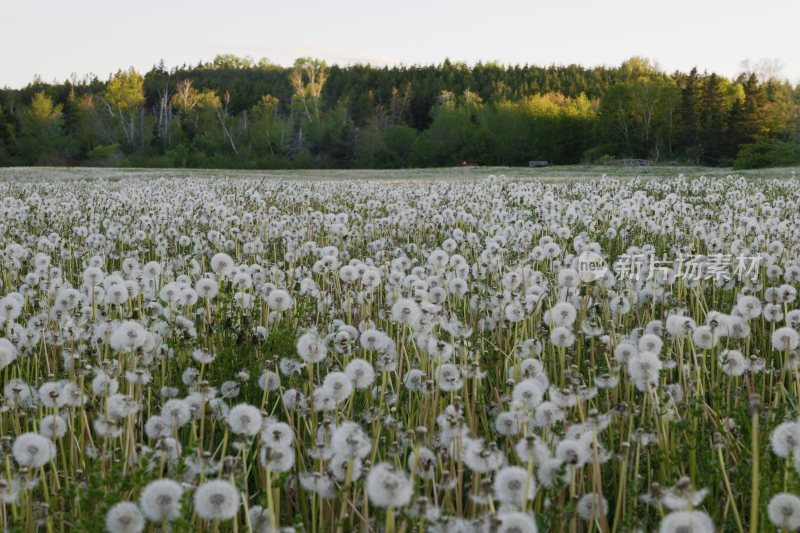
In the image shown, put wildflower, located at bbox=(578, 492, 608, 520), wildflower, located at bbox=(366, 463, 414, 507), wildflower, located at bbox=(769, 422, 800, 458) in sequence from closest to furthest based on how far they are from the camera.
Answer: wildflower, located at bbox=(366, 463, 414, 507) → wildflower, located at bbox=(769, 422, 800, 458) → wildflower, located at bbox=(578, 492, 608, 520)

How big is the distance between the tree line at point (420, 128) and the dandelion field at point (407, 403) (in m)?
64.7

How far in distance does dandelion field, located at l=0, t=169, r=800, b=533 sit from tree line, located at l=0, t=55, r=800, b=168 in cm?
6474

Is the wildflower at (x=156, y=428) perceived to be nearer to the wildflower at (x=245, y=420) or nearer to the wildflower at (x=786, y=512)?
the wildflower at (x=245, y=420)

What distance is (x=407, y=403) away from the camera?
3.05m

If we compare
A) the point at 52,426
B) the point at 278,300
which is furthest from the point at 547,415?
the point at 278,300

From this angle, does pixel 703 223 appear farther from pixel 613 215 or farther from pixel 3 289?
pixel 3 289

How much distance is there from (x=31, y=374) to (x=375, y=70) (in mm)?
173299

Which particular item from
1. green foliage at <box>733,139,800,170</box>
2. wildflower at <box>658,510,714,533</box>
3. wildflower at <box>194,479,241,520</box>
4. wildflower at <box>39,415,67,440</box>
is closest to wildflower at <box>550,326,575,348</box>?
wildflower at <box>658,510,714,533</box>

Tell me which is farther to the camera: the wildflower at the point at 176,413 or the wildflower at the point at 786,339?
the wildflower at the point at 786,339

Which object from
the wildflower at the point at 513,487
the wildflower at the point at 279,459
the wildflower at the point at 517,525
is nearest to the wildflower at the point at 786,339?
the wildflower at the point at 513,487

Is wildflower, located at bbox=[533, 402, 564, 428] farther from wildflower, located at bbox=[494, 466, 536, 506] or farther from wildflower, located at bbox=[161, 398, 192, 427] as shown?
Answer: wildflower, located at bbox=[161, 398, 192, 427]

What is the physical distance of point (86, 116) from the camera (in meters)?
111

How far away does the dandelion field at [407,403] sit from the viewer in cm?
180

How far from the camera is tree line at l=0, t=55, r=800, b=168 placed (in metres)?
78.3
